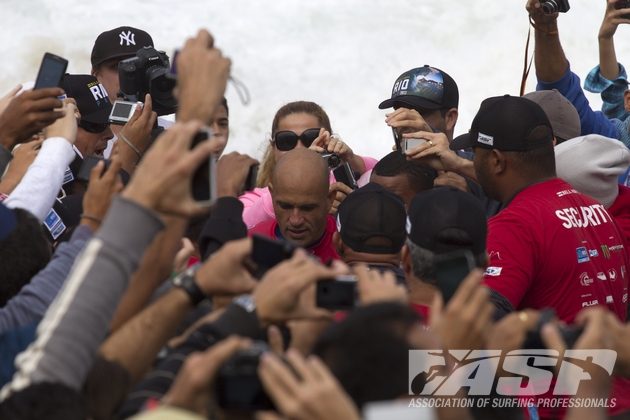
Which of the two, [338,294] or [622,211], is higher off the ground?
[338,294]

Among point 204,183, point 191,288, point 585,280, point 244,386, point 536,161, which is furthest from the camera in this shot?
point 536,161

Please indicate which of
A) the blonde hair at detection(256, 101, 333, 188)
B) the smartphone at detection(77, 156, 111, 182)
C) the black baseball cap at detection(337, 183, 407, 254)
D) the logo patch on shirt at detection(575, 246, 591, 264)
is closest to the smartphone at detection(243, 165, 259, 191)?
the black baseball cap at detection(337, 183, 407, 254)

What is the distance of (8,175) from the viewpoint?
5.28 metres

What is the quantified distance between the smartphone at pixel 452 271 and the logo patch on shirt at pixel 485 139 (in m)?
1.71

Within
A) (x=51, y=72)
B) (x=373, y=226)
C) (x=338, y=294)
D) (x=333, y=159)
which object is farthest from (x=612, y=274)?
(x=51, y=72)

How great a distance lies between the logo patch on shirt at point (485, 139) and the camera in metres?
5.46

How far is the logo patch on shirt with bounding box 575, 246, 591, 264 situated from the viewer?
5.07 m

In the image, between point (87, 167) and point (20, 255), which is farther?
point (87, 167)

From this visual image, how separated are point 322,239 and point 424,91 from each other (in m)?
1.46

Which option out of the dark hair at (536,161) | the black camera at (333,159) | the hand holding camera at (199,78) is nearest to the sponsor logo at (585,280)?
the dark hair at (536,161)

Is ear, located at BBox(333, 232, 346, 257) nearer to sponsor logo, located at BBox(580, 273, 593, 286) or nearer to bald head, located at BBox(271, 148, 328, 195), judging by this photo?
bald head, located at BBox(271, 148, 328, 195)

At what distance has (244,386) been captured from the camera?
2.81 meters

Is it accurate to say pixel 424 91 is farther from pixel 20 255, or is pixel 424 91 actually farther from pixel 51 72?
pixel 20 255

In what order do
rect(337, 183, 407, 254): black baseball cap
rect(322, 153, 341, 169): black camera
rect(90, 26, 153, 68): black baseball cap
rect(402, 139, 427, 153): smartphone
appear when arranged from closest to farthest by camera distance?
rect(337, 183, 407, 254): black baseball cap < rect(402, 139, 427, 153): smartphone < rect(322, 153, 341, 169): black camera < rect(90, 26, 153, 68): black baseball cap
